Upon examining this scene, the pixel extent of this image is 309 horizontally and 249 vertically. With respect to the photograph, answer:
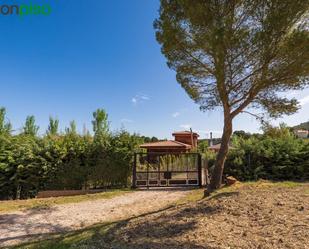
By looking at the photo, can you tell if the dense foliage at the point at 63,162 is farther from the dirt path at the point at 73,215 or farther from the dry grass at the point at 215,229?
the dry grass at the point at 215,229

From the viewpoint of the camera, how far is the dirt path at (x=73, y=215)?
579 centimetres

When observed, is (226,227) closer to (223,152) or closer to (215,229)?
(215,229)

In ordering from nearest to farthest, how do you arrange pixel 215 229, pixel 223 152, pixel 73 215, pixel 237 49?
pixel 215 229 → pixel 237 49 → pixel 73 215 → pixel 223 152

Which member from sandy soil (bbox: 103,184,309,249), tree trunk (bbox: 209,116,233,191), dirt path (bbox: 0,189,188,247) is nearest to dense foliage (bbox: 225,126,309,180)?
dirt path (bbox: 0,189,188,247)

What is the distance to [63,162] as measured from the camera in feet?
36.5

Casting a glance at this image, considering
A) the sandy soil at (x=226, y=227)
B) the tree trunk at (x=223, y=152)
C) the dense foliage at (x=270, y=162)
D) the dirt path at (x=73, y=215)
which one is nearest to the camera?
the sandy soil at (x=226, y=227)

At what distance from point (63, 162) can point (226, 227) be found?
8.46m

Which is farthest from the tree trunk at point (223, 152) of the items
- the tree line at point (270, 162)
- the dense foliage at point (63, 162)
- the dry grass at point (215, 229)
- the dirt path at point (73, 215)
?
the dense foliage at point (63, 162)

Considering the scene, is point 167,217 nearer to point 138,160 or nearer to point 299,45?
point 299,45

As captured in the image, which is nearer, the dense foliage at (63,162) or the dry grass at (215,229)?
the dry grass at (215,229)

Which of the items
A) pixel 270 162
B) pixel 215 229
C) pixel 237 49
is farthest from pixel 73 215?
pixel 270 162

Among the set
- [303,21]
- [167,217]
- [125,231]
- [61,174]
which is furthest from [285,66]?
[61,174]

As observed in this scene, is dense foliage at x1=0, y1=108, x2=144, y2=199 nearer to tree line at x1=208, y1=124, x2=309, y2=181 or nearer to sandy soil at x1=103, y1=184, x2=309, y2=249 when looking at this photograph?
tree line at x1=208, y1=124, x2=309, y2=181

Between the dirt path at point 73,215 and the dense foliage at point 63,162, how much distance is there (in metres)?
2.25
